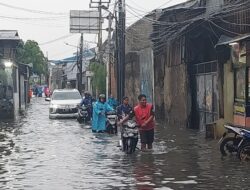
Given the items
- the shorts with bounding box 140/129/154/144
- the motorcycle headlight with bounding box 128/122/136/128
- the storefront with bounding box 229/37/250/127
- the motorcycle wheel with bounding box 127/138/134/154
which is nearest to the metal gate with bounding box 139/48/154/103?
the storefront with bounding box 229/37/250/127

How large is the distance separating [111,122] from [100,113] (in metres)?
0.55

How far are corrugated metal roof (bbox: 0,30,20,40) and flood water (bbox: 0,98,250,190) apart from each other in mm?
26608

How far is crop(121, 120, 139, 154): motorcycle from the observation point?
51.4ft

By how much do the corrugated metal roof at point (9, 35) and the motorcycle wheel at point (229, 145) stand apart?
33.5 meters

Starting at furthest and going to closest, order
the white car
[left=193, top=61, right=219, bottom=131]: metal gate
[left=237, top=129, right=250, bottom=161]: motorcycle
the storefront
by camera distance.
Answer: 1. the white car
2. [left=193, top=61, right=219, bottom=131]: metal gate
3. the storefront
4. [left=237, top=129, right=250, bottom=161]: motorcycle

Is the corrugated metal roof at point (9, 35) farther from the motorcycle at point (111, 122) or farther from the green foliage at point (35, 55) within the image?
the green foliage at point (35, 55)

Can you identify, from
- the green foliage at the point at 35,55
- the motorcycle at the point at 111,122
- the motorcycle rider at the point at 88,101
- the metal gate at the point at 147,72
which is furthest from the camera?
the green foliage at the point at 35,55

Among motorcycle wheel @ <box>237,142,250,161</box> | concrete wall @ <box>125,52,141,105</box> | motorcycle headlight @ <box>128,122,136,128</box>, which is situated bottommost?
motorcycle wheel @ <box>237,142,250,161</box>

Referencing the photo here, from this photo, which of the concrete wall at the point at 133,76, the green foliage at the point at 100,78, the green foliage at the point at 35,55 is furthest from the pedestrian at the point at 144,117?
the green foliage at the point at 35,55

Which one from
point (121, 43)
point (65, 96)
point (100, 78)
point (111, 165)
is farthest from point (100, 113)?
point (100, 78)

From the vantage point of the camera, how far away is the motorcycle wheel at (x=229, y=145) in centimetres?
1474

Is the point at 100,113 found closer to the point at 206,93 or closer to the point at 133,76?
the point at 206,93

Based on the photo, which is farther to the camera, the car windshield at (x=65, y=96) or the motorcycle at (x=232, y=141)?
the car windshield at (x=65, y=96)

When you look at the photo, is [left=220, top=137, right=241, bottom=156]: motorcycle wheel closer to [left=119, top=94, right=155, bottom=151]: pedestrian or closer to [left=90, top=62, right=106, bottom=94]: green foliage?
[left=119, top=94, right=155, bottom=151]: pedestrian
